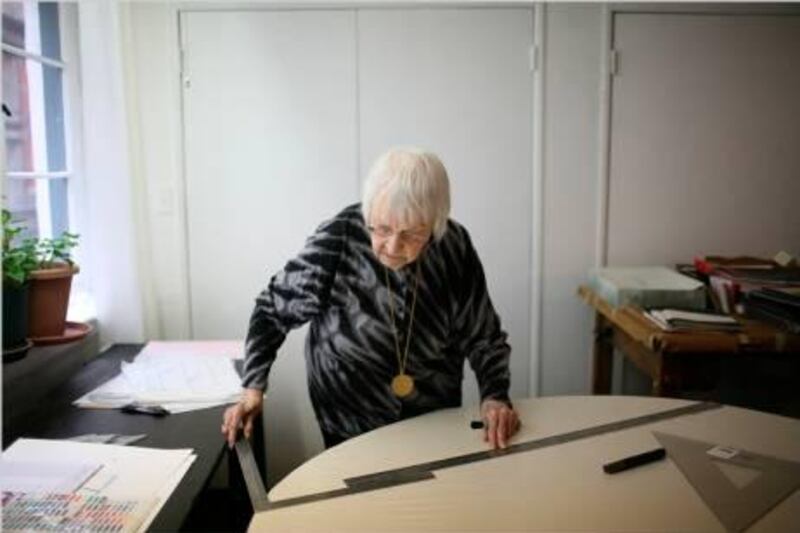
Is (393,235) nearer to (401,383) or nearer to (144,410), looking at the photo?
(401,383)

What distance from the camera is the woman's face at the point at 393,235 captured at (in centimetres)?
123

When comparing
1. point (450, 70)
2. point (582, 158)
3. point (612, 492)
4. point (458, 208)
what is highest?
point (450, 70)

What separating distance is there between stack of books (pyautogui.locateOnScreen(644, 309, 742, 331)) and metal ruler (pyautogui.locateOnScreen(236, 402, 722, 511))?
318mm

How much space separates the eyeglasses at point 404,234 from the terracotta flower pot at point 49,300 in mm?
789

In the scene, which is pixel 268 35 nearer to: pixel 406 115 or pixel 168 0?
pixel 168 0

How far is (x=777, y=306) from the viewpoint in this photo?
175cm

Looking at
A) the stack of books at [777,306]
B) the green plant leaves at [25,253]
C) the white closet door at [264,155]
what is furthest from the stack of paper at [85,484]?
the stack of books at [777,306]

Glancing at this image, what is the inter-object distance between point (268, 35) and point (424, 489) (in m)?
1.68

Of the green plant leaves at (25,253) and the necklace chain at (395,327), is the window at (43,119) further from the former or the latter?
the necklace chain at (395,327)

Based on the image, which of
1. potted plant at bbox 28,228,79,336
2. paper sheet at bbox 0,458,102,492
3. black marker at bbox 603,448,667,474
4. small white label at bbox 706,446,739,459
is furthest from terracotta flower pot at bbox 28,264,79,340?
small white label at bbox 706,446,739,459

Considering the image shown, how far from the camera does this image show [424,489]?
3.45 feet

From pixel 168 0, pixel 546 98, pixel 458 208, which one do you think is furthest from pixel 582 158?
pixel 168 0

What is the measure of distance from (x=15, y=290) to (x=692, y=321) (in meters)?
1.61

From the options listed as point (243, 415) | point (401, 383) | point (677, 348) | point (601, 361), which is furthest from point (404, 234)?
point (601, 361)
